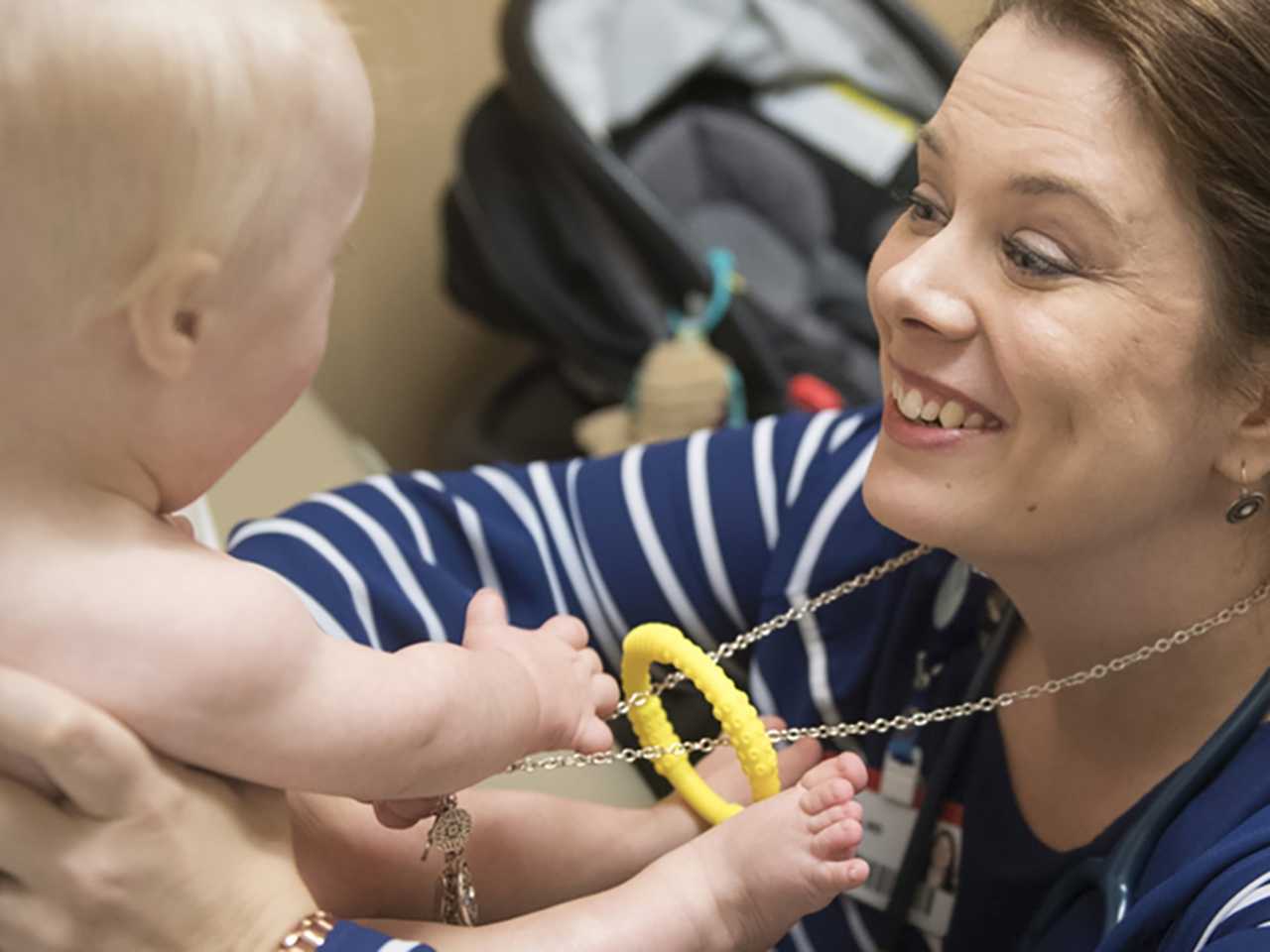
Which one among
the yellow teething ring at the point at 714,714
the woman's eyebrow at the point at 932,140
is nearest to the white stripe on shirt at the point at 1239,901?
the yellow teething ring at the point at 714,714

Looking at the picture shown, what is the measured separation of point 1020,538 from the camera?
945mm

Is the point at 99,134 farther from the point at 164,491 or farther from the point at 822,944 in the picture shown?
the point at 822,944

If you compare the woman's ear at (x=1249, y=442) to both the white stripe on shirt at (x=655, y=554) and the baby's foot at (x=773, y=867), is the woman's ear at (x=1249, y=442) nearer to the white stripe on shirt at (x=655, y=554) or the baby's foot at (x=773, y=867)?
the baby's foot at (x=773, y=867)

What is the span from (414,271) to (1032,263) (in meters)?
1.85

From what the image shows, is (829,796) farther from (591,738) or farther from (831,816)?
(591,738)

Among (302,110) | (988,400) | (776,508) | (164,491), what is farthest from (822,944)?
(302,110)

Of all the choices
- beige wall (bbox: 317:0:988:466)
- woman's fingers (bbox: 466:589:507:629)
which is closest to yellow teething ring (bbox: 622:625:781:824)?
woman's fingers (bbox: 466:589:507:629)

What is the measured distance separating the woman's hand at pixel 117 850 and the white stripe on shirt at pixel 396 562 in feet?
1.23

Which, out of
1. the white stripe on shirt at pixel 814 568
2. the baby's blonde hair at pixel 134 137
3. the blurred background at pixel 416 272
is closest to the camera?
the baby's blonde hair at pixel 134 137

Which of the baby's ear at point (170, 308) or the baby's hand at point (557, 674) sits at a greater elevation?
the baby's ear at point (170, 308)

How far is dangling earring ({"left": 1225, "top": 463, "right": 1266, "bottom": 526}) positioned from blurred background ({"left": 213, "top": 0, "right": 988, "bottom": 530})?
1410 millimetres

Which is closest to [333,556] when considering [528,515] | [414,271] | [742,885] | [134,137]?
[528,515]

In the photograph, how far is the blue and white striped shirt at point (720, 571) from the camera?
1081 millimetres

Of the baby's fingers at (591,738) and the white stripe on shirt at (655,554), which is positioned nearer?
the baby's fingers at (591,738)
